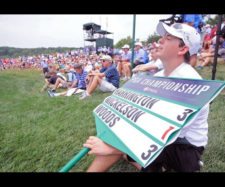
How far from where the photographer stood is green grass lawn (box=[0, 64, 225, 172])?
2.21 meters

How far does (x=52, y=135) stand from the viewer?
2814 mm

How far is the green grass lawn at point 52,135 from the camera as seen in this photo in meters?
2.21

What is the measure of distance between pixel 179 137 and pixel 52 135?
5.48 ft

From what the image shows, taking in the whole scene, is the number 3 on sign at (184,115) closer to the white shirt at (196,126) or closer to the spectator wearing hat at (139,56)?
the white shirt at (196,126)

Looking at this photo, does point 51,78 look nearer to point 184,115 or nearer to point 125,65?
point 125,65

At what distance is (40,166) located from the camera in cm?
220

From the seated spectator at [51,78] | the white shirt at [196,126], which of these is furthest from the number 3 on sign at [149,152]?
the seated spectator at [51,78]

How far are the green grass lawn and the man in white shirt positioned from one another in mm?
629

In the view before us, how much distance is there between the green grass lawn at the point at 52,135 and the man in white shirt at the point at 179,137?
24.8 inches

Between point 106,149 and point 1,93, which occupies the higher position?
point 106,149
